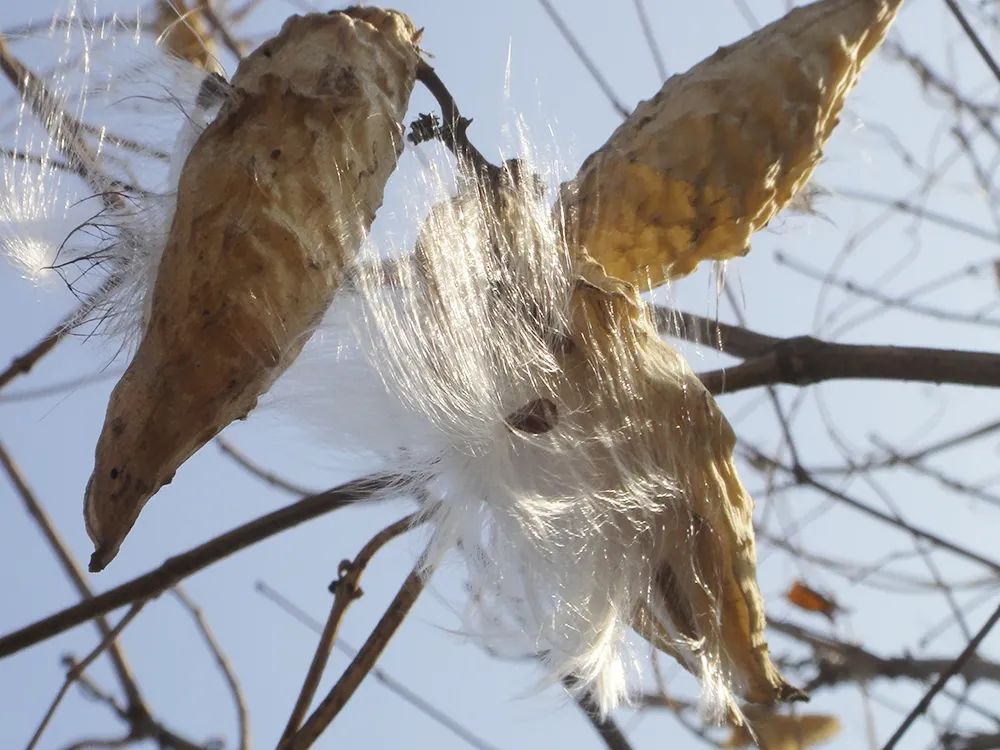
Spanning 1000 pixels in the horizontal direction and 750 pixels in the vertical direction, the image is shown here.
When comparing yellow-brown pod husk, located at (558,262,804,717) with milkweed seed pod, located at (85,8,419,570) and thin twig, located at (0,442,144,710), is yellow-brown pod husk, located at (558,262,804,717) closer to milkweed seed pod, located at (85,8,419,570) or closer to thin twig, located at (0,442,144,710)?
milkweed seed pod, located at (85,8,419,570)

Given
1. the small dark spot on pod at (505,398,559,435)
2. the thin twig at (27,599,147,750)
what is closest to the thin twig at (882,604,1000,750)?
the small dark spot on pod at (505,398,559,435)

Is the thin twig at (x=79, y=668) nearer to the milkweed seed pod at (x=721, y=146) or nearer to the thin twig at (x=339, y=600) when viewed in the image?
the thin twig at (x=339, y=600)

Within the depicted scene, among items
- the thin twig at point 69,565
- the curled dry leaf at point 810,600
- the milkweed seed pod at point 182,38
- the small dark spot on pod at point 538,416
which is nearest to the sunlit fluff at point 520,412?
the small dark spot on pod at point 538,416

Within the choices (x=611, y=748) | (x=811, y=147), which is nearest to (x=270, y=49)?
(x=811, y=147)

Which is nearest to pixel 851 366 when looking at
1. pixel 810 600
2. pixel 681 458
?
pixel 681 458

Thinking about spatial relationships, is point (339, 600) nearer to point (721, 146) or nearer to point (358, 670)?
point (358, 670)
